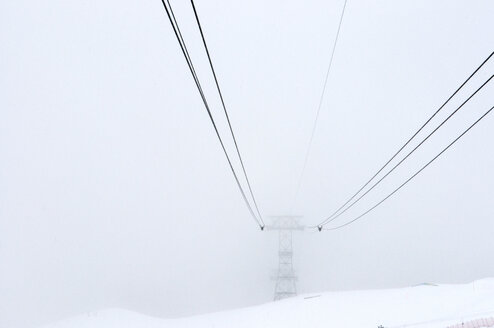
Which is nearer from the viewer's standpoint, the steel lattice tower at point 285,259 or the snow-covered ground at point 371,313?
the snow-covered ground at point 371,313

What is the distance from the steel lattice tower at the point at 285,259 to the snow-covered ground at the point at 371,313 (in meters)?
25.5

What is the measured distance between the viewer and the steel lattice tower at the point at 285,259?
5316 centimetres

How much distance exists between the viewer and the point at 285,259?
5488cm

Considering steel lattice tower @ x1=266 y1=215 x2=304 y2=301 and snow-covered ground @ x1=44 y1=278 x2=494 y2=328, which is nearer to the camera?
snow-covered ground @ x1=44 y1=278 x2=494 y2=328

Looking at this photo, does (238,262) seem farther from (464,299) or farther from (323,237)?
(464,299)

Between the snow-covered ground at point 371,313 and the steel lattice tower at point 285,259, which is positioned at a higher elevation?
the steel lattice tower at point 285,259

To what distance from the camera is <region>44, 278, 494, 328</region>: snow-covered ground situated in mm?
15508

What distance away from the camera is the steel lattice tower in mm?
53156

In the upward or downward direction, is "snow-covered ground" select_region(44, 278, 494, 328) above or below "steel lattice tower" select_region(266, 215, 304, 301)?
below

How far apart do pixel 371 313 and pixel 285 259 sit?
120 feet

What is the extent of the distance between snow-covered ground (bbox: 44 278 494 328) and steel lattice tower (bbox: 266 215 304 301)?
2546 cm

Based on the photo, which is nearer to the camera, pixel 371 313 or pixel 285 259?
pixel 371 313

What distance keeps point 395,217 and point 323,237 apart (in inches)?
1841

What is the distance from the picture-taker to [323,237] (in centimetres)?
16125
